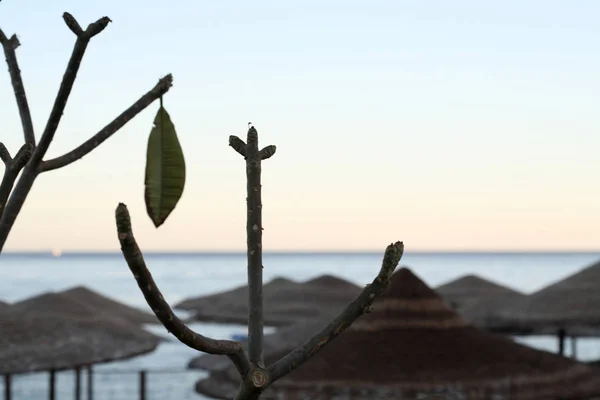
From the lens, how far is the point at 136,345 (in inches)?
933

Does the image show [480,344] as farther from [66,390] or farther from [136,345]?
[66,390]

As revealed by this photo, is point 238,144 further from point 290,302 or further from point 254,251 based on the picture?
point 290,302

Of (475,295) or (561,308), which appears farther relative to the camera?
(475,295)

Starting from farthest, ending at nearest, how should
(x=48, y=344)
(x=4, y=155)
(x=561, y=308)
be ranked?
(x=561, y=308), (x=48, y=344), (x=4, y=155)

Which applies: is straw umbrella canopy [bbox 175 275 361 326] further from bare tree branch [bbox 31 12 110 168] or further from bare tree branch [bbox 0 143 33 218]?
bare tree branch [bbox 31 12 110 168]

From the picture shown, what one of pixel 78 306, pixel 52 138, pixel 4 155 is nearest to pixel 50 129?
pixel 52 138

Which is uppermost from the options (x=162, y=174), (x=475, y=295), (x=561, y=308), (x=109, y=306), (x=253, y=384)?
(x=475, y=295)

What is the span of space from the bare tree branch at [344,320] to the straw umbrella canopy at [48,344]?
16.2 m

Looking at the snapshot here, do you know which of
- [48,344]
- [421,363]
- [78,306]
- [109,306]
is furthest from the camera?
[109,306]

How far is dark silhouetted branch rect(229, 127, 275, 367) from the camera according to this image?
9.73 feet

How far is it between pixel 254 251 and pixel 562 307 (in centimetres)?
2149

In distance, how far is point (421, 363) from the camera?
12.8 metres

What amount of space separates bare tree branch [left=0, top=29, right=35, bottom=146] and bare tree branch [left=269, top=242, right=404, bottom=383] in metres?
1.41

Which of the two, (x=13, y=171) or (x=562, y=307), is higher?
(x=562, y=307)
